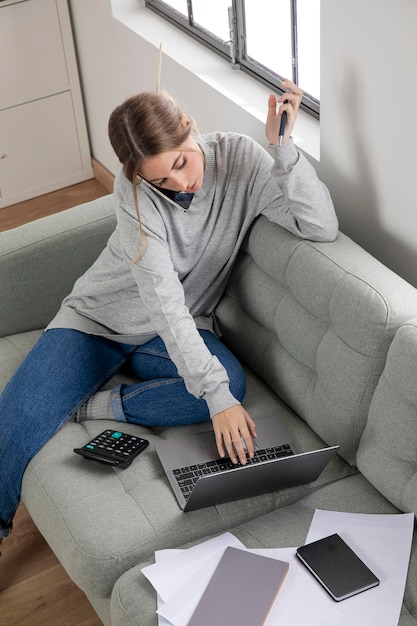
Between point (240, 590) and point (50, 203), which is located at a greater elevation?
point (240, 590)

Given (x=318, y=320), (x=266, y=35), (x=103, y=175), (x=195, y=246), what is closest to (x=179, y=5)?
(x=266, y=35)

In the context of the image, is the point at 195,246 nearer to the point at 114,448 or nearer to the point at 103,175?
the point at 114,448

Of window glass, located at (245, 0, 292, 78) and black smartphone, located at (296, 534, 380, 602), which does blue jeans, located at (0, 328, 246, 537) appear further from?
window glass, located at (245, 0, 292, 78)

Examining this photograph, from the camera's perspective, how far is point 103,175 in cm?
361

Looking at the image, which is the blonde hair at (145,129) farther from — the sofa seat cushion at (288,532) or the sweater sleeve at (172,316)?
the sofa seat cushion at (288,532)

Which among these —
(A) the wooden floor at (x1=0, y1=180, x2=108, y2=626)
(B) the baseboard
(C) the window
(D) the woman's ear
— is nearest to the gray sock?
(A) the wooden floor at (x1=0, y1=180, x2=108, y2=626)

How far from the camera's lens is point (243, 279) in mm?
2168

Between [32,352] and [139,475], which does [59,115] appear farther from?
[139,475]

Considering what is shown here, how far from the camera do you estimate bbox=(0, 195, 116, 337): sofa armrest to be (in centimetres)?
235

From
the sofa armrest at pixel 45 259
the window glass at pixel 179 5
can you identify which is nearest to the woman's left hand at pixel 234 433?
the sofa armrest at pixel 45 259

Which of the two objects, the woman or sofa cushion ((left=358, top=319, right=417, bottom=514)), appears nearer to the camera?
sofa cushion ((left=358, top=319, right=417, bottom=514))

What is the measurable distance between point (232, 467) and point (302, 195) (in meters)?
0.60

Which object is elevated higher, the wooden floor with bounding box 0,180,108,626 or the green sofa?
the green sofa

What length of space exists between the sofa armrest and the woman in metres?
0.19
